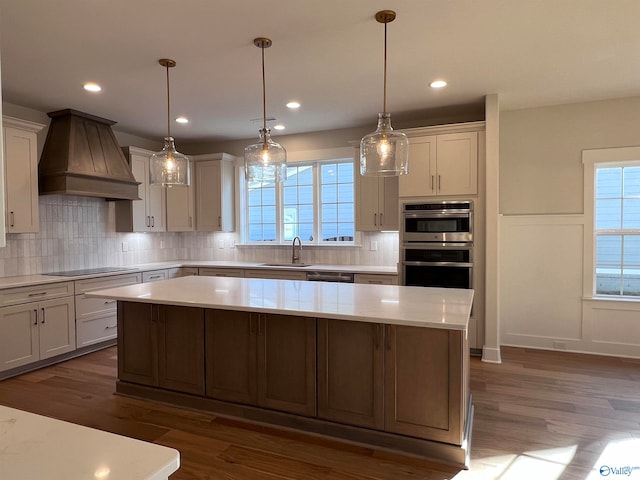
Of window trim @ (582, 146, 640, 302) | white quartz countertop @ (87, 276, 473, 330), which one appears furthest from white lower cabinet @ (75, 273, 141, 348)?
window trim @ (582, 146, 640, 302)

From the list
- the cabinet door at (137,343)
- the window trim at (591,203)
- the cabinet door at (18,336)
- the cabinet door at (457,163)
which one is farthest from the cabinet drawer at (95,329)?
the window trim at (591,203)

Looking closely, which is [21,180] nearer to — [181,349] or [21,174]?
[21,174]

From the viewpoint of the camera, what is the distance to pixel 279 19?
2.51 metres

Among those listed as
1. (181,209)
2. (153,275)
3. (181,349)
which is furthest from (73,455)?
(181,209)

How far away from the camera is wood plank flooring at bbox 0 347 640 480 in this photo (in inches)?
88.0

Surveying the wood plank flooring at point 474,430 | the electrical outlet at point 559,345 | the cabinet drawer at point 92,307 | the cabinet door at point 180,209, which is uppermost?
the cabinet door at point 180,209

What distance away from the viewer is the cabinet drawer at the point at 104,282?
13.7 ft

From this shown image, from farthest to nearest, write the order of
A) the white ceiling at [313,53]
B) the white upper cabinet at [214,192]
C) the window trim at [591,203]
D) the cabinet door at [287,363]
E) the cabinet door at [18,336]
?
the white upper cabinet at [214,192]
the window trim at [591,203]
the cabinet door at [18,336]
the cabinet door at [287,363]
the white ceiling at [313,53]

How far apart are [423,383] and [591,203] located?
316 centimetres

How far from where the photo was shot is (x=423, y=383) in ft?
7.67

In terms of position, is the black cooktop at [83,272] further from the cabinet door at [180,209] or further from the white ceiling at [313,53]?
the white ceiling at [313,53]

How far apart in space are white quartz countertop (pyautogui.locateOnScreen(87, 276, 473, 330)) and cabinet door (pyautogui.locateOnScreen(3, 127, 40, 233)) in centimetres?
163

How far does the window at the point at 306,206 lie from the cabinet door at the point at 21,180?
237 centimetres

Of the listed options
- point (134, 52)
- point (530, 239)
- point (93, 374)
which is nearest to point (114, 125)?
point (134, 52)
